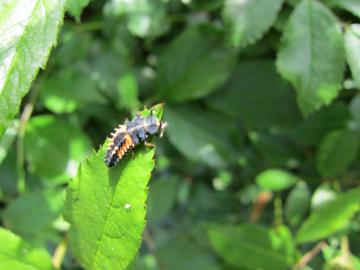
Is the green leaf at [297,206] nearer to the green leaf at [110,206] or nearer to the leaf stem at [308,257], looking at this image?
the leaf stem at [308,257]

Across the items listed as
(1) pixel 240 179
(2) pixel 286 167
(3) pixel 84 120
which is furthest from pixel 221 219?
(3) pixel 84 120

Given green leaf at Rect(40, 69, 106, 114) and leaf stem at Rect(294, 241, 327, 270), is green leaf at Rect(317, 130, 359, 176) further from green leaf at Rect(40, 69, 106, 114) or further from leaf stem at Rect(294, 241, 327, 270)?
green leaf at Rect(40, 69, 106, 114)

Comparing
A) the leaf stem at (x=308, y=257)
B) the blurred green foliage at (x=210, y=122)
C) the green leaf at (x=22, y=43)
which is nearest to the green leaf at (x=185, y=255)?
the blurred green foliage at (x=210, y=122)

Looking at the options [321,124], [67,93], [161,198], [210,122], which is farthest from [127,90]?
[321,124]

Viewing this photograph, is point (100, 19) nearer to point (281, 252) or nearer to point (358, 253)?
point (281, 252)

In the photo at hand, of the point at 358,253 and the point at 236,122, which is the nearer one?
the point at 358,253

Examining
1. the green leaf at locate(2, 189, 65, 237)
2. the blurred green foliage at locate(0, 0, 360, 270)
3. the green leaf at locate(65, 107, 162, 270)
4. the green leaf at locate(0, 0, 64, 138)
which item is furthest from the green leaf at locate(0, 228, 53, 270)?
the green leaf at locate(2, 189, 65, 237)
